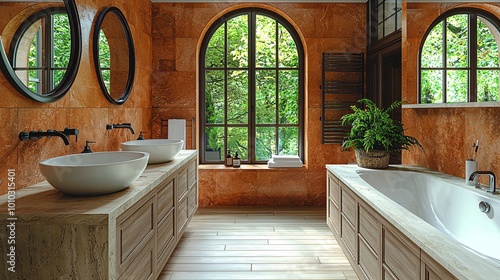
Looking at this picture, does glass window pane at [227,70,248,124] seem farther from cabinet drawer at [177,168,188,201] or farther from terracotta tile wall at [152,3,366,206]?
cabinet drawer at [177,168,188,201]

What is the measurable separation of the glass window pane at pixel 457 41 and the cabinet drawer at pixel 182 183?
2.20 m

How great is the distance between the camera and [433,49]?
2.70m

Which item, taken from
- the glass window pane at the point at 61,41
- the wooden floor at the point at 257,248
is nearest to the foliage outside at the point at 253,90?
the wooden floor at the point at 257,248

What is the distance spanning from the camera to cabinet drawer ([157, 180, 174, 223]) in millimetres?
2277

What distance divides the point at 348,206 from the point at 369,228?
1.62ft

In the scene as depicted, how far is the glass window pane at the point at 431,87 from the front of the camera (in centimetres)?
265

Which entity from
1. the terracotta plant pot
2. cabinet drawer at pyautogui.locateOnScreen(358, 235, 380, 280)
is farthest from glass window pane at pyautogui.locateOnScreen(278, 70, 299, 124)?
cabinet drawer at pyautogui.locateOnScreen(358, 235, 380, 280)

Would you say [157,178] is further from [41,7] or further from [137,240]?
[41,7]

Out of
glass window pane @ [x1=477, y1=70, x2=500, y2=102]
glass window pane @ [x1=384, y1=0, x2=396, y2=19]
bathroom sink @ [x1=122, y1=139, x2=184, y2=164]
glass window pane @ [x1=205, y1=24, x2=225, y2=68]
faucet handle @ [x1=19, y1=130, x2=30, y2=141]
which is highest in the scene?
glass window pane @ [x1=384, y1=0, x2=396, y2=19]

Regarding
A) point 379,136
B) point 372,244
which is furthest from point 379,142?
point 372,244

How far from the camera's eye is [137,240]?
5.99 feet

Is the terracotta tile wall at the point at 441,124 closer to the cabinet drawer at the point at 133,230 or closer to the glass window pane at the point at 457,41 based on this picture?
the glass window pane at the point at 457,41

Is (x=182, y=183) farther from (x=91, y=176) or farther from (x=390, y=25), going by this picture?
(x=390, y=25)

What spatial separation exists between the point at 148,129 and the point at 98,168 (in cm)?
287
